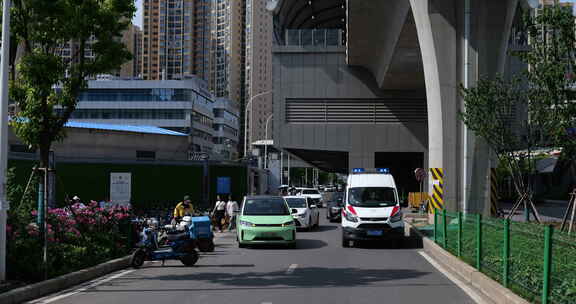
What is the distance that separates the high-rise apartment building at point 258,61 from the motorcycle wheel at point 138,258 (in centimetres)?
14221

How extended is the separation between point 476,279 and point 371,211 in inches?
314

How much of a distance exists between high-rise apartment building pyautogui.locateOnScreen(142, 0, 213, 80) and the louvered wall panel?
11541cm

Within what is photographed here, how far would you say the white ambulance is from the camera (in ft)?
59.9

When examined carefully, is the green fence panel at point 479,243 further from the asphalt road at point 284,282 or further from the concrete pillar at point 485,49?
the concrete pillar at point 485,49

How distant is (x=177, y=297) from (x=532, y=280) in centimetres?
518

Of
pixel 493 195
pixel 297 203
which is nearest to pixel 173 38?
pixel 297 203

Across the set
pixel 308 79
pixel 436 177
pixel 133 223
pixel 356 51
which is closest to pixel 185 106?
pixel 308 79

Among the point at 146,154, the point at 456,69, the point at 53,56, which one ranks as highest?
the point at 456,69

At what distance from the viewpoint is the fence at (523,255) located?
722 cm

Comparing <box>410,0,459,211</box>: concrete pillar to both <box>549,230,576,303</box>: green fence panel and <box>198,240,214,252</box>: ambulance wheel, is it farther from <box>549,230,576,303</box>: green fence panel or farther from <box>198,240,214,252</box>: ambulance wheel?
<box>549,230,576,303</box>: green fence panel

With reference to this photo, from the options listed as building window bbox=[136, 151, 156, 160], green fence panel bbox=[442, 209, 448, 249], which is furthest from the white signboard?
building window bbox=[136, 151, 156, 160]

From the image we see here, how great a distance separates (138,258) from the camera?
44.3 feet

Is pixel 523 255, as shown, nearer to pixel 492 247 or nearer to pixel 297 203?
pixel 492 247

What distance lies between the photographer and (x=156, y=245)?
1401 centimetres
